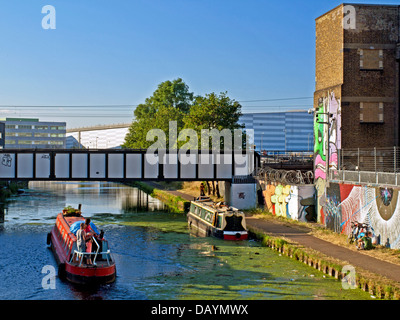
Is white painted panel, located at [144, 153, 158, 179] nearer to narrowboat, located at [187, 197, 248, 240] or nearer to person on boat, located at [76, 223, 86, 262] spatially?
narrowboat, located at [187, 197, 248, 240]

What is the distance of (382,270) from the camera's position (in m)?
20.7

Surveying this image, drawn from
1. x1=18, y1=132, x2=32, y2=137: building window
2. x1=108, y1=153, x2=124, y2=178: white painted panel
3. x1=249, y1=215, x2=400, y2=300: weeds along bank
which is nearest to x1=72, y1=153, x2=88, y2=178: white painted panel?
x1=108, y1=153, x2=124, y2=178: white painted panel

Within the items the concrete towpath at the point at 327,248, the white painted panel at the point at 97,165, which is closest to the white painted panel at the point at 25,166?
the white painted panel at the point at 97,165

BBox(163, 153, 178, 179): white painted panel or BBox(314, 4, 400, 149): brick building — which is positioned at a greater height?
BBox(314, 4, 400, 149): brick building

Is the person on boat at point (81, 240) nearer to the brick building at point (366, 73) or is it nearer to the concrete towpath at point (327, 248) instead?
the concrete towpath at point (327, 248)

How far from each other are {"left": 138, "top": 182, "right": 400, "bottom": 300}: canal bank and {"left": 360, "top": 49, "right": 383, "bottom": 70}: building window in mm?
11681

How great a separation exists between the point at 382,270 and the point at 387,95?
17.7m

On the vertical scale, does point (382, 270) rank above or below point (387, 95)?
below

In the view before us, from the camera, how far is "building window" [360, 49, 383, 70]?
113 ft

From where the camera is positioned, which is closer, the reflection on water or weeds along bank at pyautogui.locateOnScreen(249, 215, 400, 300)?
weeds along bank at pyautogui.locateOnScreen(249, 215, 400, 300)

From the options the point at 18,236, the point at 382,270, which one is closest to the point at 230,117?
the point at 18,236

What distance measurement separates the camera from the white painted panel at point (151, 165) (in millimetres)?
49094
